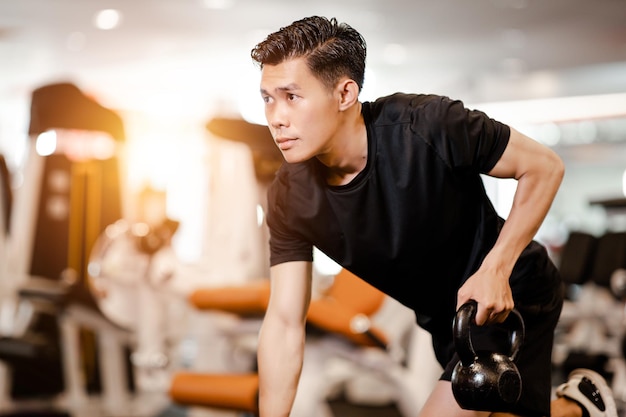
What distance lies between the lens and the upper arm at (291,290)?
1811 millimetres

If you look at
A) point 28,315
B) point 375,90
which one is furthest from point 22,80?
point 28,315

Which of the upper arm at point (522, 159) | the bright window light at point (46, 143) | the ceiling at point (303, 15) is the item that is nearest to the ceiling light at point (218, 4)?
the ceiling at point (303, 15)

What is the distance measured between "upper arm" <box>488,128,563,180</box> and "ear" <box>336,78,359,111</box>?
344 mm

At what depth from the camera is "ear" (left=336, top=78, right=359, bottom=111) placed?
1659 mm

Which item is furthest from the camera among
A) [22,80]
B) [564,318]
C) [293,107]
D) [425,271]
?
[22,80]

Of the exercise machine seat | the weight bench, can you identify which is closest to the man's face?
the weight bench

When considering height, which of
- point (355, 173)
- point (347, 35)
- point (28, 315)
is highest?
point (347, 35)

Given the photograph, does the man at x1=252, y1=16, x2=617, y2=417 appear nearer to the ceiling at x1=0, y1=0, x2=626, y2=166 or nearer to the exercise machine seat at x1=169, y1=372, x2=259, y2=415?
the exercise machine seat at x1=169, y1=372, x2=259, y2=415

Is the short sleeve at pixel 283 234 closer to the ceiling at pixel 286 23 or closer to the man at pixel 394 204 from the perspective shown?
the man at pixel 394 204

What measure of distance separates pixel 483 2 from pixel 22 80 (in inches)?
244

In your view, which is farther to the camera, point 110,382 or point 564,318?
point 564,318

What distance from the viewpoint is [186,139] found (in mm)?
8000

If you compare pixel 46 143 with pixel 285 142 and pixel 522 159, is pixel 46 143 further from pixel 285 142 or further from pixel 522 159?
pixel 522 159

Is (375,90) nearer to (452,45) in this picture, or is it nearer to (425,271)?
(452,45)
